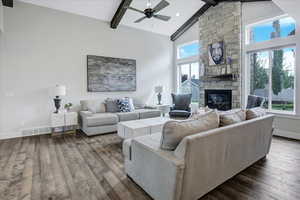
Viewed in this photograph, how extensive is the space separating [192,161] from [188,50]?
20.1 feet

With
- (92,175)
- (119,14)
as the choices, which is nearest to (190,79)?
(119,14)

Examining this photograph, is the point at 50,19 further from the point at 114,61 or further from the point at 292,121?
the point at 292,121

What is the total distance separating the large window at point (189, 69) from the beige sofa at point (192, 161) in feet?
14.5

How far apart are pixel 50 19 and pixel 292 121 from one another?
6.85 meters

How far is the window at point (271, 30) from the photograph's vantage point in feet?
13.3

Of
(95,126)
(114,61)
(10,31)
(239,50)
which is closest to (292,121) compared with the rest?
(239,50)

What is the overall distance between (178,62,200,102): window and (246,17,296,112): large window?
2.05 m

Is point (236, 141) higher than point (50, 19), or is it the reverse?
point (50, 19)

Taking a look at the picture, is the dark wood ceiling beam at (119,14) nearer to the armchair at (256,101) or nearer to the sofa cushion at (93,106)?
the sofa cushion at (93,106)

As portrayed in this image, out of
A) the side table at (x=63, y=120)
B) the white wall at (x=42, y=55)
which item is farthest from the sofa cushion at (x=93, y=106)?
the side table at (x=63, y=120)

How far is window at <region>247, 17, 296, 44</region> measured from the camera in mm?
4062

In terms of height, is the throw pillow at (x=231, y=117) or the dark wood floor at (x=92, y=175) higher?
the throw pillow at (x=231, y=117)

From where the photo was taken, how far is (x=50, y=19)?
4.60 meters

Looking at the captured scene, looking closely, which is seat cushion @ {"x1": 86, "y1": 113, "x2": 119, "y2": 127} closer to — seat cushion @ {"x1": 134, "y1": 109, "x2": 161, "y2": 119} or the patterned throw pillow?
the patterned throw pillow
